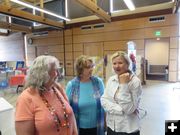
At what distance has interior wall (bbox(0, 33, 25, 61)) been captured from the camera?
14.3 metres

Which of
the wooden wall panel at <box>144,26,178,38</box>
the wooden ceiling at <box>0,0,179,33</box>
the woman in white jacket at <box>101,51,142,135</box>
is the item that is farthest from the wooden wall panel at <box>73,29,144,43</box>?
the woman in white jacket at <box>101,51,142,135</box>

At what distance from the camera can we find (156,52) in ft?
39.2

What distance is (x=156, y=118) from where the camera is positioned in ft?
13.2

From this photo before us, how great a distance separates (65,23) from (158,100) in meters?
8.79

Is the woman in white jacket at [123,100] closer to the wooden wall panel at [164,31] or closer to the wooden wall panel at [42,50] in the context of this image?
the wooden wall panel at [164,31]

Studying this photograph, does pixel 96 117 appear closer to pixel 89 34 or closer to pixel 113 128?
pixel 113 128

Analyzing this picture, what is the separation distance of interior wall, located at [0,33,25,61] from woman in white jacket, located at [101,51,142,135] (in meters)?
13.9

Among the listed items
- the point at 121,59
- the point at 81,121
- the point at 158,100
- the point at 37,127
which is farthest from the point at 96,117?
the point at 158,100

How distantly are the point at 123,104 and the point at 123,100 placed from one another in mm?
34

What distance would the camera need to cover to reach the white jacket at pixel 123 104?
1471 millimetres

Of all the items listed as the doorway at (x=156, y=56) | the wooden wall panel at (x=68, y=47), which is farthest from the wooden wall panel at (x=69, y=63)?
the doorway at (x=156, y=56)

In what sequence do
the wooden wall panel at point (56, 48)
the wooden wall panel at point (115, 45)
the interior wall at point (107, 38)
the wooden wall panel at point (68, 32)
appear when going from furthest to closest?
the wooden wall panel at point (56, 48)
the wooden wall panel at point (68, 32)
the wooden wall panel at point (115, 45)
the interior wall at point (107, 38)

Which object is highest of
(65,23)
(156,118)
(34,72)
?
(65,23)

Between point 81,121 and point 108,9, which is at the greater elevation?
point 108,9
